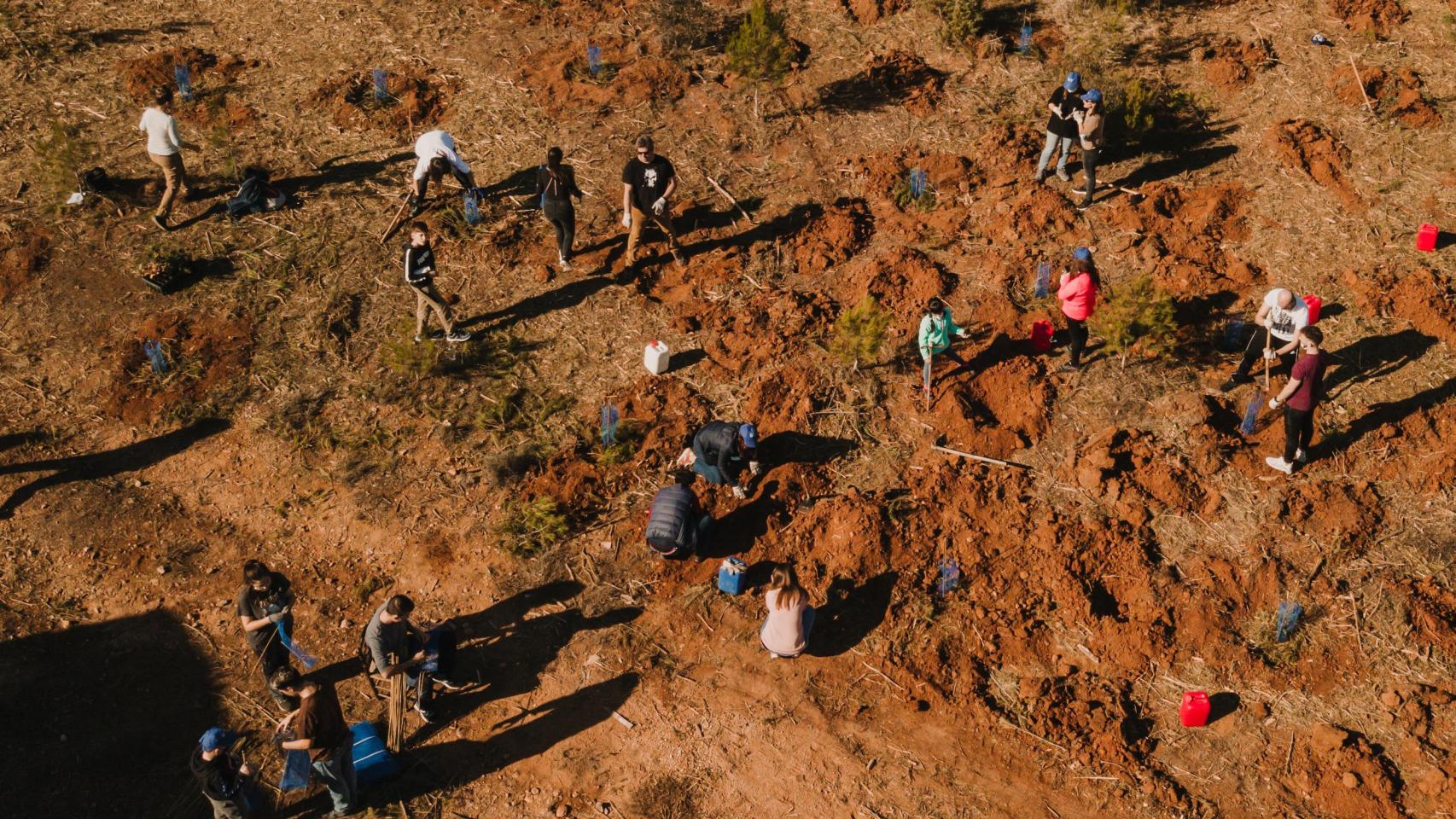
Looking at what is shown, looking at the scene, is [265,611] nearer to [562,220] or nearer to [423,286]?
[423,286]

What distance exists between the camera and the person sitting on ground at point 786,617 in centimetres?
918

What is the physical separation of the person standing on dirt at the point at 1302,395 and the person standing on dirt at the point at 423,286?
9349 millimetres

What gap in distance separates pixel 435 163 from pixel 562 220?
231cm

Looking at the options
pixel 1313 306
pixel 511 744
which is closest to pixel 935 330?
pixel 1313 306

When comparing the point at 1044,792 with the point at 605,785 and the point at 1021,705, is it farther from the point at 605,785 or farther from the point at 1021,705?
the point at 605,785

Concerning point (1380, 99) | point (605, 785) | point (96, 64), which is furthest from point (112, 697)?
point (1380, 99)

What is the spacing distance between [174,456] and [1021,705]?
31.7 feet

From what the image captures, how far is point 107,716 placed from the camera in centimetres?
943

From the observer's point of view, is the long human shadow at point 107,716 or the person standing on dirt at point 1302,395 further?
the person standing on dirt at point 1302,395

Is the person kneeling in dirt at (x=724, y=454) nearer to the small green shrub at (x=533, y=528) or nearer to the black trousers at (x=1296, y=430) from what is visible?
the small green shrub at (x=533, y=528)

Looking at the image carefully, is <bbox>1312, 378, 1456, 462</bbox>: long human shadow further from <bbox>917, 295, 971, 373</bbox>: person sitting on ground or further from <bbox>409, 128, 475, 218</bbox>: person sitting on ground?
<bbox>409, 128, 475, 218</bbox>: person sitting on ground

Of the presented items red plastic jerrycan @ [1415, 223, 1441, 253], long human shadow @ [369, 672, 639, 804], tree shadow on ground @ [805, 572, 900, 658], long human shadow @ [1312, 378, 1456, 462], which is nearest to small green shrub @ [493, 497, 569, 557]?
long human shadow @ [369, 672, 639, 804]

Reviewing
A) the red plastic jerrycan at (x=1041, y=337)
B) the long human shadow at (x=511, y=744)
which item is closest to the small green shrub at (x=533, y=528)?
the long human shadow at (x=511, y=744)

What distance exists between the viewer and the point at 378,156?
584 inches
